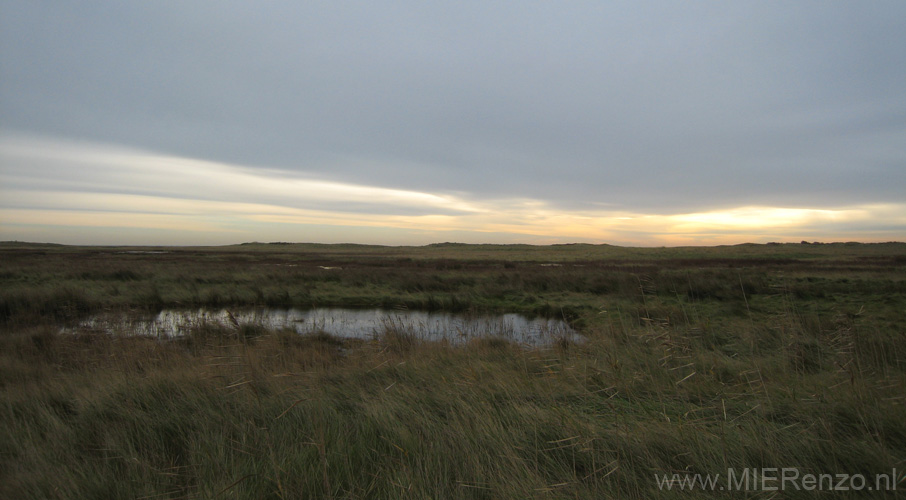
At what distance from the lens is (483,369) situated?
5.30 m

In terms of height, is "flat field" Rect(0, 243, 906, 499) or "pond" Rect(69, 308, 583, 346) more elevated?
"flat field" Rect(0, 243, 906, 499)

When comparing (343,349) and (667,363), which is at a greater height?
(667,363)

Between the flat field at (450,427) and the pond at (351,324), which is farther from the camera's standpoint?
the pond at (351,324)

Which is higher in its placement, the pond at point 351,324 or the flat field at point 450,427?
the flat field at point 450,427

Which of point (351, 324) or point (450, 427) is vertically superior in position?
point (450, 427)

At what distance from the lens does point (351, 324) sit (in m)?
14.5

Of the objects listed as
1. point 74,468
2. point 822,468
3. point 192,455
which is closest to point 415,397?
point 192,455

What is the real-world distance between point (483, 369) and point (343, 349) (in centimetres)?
581

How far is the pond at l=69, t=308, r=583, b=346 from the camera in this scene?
34.1ft

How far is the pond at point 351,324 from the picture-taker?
34.1ft

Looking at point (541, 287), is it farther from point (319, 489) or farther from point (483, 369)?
point (319, 489)

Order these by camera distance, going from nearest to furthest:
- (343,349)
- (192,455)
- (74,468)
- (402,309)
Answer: (74,468), (192,455), (343,349), (402,309)

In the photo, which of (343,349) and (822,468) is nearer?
(822,468)

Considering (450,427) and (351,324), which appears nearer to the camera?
(450,427)
